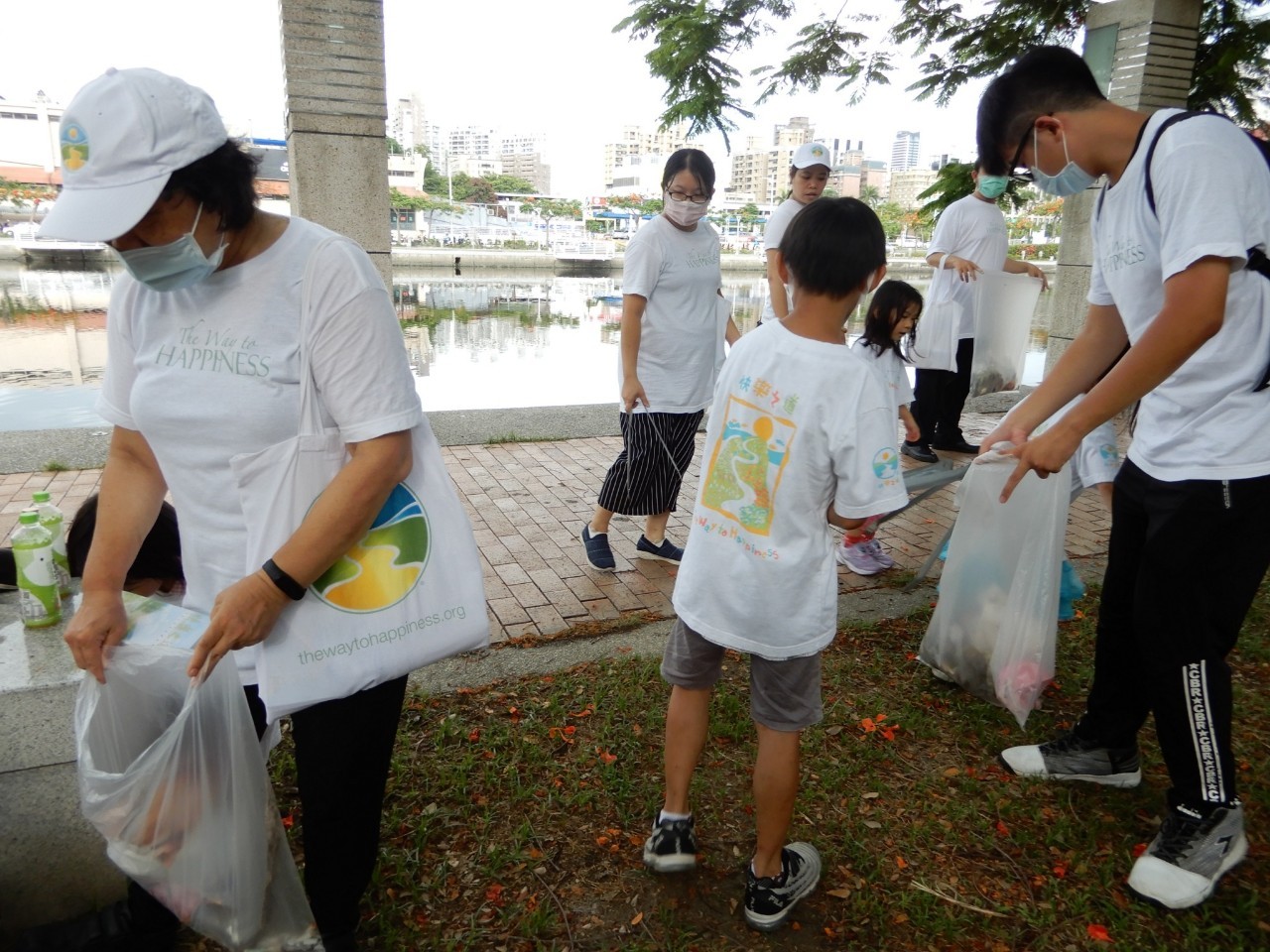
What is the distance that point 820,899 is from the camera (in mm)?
2092

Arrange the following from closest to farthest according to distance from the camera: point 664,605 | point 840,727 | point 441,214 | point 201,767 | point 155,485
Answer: point 201,767 → point 155,485 → point 840,727 → point 664,605 → point 441,214

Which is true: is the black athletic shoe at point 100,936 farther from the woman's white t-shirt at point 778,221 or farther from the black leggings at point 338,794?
the woman's white t-shirt at point 778,221

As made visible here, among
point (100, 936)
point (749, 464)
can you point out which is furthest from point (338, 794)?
point (749, 464)

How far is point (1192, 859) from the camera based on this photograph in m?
2.07

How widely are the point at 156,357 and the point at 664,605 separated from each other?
8.29ft

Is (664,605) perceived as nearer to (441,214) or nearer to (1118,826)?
(1118,826)

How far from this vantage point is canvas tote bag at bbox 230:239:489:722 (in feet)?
4.58

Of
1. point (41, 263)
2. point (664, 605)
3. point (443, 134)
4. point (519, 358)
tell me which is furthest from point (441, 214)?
point (443, 134)

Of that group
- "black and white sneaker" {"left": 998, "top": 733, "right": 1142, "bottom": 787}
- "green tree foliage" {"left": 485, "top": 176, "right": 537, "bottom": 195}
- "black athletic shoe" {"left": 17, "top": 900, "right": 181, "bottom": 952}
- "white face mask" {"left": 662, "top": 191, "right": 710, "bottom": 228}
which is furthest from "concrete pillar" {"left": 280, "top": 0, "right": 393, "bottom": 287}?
"green tree foliage" {"left": 485, "top": 176, "right": 537, "bottom": 195}

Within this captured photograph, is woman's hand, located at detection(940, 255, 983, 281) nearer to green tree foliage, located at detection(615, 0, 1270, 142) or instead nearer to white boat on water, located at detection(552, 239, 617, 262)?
green tree foliage, located at detection(615, 0, 1270, 142)

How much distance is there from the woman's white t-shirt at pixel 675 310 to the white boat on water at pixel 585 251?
35395 mm

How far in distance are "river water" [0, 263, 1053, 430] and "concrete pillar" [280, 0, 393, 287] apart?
3291 mm

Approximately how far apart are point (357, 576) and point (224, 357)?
0.42m

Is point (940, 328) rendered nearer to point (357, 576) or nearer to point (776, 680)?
point (776, 680)
